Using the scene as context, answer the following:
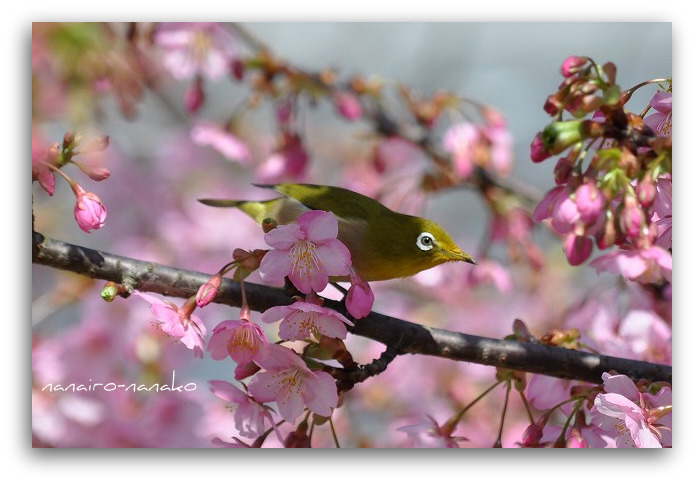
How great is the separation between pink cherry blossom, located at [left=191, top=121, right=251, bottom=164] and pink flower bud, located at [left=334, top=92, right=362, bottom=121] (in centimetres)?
28

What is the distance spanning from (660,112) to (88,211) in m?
0.92

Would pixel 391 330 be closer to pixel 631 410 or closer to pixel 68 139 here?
pixel 631 410

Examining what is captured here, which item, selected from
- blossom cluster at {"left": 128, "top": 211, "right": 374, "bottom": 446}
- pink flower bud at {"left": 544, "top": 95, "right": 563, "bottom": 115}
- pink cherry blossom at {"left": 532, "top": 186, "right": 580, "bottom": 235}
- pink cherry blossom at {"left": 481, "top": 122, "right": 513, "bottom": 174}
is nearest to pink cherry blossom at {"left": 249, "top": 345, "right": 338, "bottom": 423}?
blossom cluster at {"left": 128, "top": 211, "right": 374, "bottom": 446}

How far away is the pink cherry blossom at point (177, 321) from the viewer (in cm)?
119

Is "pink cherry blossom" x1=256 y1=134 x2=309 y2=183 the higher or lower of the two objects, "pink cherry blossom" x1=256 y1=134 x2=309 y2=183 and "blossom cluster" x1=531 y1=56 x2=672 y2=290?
the higher

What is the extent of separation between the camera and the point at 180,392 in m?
1.84

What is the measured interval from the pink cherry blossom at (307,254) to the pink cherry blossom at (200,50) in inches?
40.6

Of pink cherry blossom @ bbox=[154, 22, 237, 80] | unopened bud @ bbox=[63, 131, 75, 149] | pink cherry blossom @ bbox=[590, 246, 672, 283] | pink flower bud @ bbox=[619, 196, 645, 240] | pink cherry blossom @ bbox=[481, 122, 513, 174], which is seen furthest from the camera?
pink cherry blossom @ bbox=[481, 122, 513, 174]

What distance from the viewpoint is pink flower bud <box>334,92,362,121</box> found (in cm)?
215

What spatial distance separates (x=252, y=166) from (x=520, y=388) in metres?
1.66

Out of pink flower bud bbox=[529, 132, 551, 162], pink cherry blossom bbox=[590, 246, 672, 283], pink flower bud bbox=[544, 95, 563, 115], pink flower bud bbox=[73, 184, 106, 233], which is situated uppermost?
pink flower bud bbox=[544, 95, 563, 115]

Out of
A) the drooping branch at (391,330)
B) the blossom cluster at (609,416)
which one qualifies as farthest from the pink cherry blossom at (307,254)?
the blossom cluster at (609,416)

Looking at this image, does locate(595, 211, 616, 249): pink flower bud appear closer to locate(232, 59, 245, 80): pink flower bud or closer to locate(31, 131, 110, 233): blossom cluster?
locate(31, 131, 110, 233): blossom cluster
